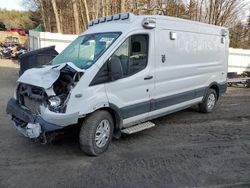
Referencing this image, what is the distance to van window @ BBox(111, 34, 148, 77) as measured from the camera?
6.33 meters

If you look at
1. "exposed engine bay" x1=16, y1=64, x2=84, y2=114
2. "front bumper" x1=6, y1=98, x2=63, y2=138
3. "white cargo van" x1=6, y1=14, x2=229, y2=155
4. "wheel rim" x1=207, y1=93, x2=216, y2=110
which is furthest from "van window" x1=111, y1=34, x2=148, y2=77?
"wheel rim" x1=207, y1=93, x2=216, y2=110

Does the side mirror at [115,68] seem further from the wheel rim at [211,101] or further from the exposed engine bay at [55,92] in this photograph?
the wheel rim at [211,101]

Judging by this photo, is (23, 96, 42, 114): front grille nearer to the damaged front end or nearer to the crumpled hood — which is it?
the damaged front end

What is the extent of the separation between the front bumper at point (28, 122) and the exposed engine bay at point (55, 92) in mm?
131

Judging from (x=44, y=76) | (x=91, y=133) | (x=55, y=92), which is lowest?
(x=91, y=133)

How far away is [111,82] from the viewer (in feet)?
19.9

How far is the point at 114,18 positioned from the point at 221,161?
3.43 metres

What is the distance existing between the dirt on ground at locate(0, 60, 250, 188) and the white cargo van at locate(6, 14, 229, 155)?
0.41m

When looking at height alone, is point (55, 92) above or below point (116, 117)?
above

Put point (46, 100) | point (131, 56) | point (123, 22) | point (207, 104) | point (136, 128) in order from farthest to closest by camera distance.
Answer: point (207, 104), point (136, 128), point (123, 22), point (131, 56), point (46, 100)

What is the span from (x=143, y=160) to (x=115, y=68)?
1661 millimetres

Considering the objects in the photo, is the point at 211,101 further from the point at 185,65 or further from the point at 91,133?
the point at 91,133

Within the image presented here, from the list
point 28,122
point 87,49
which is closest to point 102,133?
point 28,122

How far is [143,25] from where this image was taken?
21.9 ft
